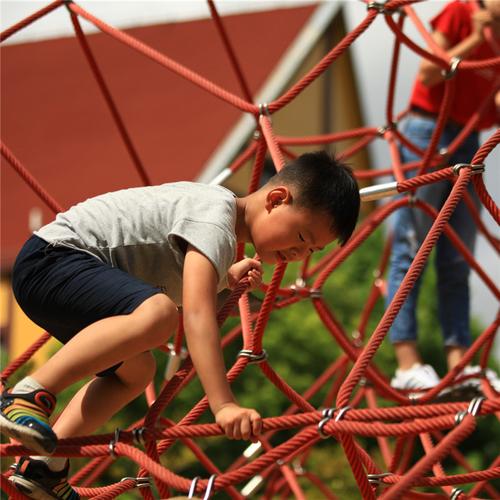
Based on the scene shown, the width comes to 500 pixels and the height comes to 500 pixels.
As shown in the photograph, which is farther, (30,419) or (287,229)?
(287,229)

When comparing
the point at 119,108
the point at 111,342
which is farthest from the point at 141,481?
the point at 119,108

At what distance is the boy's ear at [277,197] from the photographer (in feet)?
4.99

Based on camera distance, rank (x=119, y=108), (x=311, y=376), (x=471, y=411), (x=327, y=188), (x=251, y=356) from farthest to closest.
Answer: (x=119, y=108), (x=311, y=376), (x=251, y=356), (x=327, y=188), (x=471, y=411)

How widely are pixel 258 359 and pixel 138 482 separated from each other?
0.28m

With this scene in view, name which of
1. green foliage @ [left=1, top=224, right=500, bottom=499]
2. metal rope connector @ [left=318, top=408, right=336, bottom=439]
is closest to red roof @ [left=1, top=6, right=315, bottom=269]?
green foliage @ [left=1, top=224, right=500, bottom=499]

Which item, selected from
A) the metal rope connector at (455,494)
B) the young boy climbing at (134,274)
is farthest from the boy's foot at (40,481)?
the metal rope connector at (455,494)

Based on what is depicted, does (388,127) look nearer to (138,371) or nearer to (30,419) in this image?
(138,371)

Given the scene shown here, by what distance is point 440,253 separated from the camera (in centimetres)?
263

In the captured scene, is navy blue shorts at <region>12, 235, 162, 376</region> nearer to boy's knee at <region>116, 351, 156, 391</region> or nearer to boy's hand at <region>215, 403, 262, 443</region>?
boy's knee at <region>116, 351, 156, 391</region>

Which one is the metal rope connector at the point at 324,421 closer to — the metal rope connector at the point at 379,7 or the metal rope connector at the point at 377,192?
the metal rope connector at the point at 377,192

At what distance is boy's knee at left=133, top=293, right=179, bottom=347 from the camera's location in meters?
1.37

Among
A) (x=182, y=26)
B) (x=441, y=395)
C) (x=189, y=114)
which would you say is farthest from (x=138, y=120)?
(x=441, y=395)

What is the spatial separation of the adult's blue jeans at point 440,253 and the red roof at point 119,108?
5.23 meters

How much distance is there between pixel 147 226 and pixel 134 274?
8 cm
